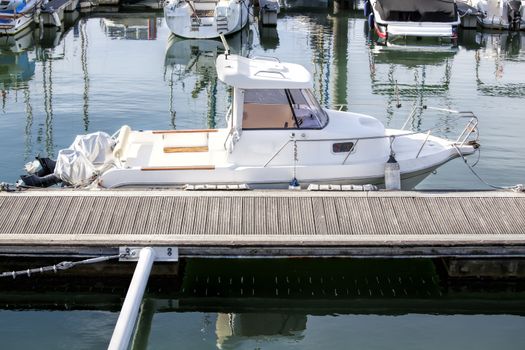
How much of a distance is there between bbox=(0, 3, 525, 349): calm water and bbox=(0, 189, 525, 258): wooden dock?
993mm

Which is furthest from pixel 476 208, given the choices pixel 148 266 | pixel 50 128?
pixel 50 128

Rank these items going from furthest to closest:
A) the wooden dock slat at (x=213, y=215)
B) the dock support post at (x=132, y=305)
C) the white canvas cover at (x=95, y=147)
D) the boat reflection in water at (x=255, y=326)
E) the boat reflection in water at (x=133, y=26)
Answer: the boat reflection in water at (x=133, y=26), the white canvas cover at (x=95, y=147), the wooden dock slat at (x=213, y=215), the boat reflection in water at (x=255, y=326), the dock support post at (x=132, y=305)

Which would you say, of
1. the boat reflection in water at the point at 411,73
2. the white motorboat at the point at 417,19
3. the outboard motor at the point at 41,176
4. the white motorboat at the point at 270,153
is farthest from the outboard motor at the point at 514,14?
the outboard motor at the point at 41,176

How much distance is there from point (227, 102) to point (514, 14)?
2412cm

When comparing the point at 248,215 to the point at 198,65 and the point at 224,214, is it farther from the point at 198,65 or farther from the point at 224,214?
the point at 198,65

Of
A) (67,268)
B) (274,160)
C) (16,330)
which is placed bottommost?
(16,330)

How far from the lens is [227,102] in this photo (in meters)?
25.4

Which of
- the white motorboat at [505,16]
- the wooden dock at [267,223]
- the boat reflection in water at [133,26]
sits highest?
the white motorboat at [505,16]

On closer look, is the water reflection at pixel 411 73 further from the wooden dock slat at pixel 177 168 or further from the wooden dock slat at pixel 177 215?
the wooden dock slat at pixel 177 215

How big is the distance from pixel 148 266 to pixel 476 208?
5.72m

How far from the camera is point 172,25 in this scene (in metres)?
38.9

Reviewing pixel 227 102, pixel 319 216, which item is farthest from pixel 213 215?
pixel 227 102

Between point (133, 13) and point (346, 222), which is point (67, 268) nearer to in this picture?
point (346, 222)

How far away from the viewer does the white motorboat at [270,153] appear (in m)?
14.3
